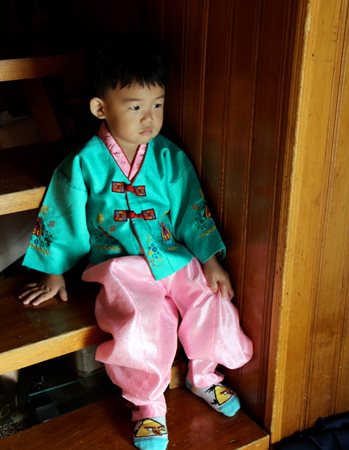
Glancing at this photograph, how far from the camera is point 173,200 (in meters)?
1.45

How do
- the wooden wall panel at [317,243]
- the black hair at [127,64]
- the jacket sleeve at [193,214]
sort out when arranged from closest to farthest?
1. the wooden wall panel at [317,243]
2. the black hair at [127,64]
3. the jacket sleeve at [193,214]

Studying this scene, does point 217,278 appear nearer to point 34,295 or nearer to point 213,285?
point 213,285

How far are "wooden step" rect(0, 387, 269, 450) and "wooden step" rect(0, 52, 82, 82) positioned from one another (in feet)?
2.72

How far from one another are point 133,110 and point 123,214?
0.23 metres

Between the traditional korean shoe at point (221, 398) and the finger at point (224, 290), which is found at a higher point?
the finger at point (224, 290)

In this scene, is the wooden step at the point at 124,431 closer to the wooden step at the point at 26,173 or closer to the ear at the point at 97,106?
the wooden step at the point at 26,173

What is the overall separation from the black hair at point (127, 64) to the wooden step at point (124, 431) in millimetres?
769

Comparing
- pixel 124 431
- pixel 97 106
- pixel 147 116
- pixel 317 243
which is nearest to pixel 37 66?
pixel 97 106

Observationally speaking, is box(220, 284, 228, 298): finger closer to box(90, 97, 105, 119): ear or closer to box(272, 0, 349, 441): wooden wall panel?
box(272, 0, 349, 441): wooden wall panel

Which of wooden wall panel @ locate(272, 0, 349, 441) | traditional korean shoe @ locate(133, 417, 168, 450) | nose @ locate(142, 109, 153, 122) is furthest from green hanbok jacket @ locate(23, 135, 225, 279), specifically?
traditional korean shoe @ locate(133, 417, 168, 450)

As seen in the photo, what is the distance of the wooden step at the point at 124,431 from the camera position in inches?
56.0

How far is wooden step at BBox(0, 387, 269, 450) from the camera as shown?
142 cm

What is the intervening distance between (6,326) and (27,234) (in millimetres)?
484

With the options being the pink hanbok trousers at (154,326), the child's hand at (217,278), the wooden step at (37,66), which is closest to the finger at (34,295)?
the pink hanbok trousers at (154,326)
